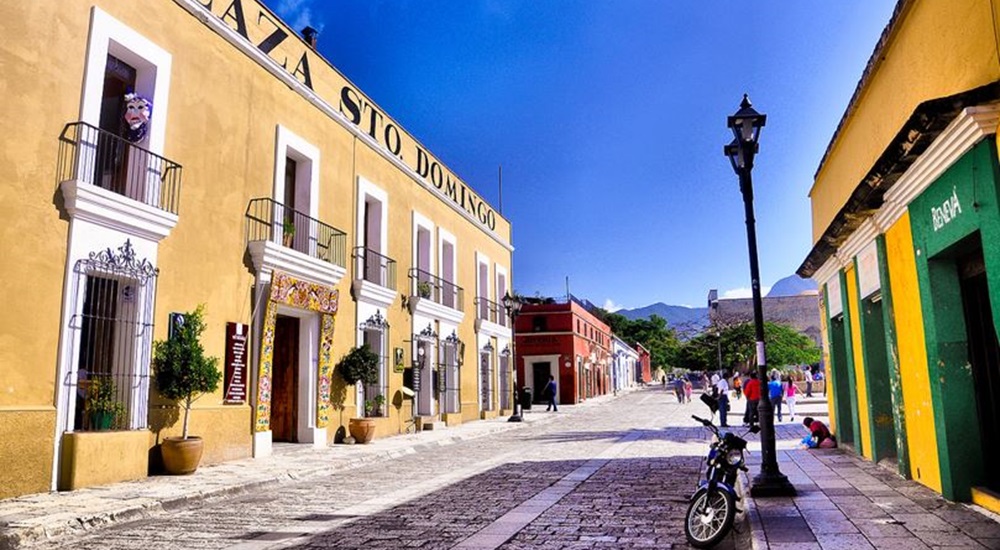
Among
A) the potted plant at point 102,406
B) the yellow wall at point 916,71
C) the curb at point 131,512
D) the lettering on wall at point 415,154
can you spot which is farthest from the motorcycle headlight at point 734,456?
the lettering on wall at point 415,154

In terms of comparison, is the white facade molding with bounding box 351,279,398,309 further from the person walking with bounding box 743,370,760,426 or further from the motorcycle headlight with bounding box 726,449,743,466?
the motorcycle headlight with bounding box 726,449,743,466

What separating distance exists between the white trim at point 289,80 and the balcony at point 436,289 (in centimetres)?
273

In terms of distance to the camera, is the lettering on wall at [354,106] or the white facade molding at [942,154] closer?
the white facade molding at [942,154]

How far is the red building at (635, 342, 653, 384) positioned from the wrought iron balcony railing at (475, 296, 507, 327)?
2407 inches

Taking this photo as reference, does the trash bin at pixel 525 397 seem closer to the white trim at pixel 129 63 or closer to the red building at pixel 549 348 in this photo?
the red building at pixel 549 348

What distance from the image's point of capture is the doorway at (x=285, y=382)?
47.9ft

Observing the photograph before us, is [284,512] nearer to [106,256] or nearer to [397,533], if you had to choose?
[397,533]

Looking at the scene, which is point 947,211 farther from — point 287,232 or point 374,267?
point 374,267

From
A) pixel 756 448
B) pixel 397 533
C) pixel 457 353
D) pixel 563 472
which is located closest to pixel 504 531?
pixel 397 533

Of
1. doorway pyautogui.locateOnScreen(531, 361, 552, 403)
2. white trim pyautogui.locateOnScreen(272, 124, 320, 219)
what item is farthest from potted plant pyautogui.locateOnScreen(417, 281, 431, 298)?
doorway pyautogui.locateOnScreen(531, 361, 552, 403)

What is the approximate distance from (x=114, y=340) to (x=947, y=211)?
1027 cm

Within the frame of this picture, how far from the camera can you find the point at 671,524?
21.6ft

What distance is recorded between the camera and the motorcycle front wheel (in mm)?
5430

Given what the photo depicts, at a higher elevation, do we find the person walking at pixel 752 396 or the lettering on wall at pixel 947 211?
the lettering on wall at pixel 947 211
